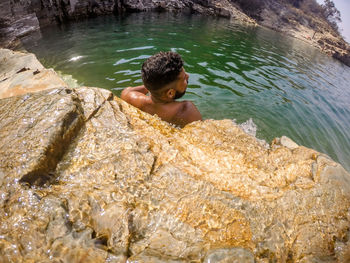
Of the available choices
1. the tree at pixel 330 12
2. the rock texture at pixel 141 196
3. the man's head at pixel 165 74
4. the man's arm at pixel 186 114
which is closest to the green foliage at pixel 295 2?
the tree at pixel 330 12

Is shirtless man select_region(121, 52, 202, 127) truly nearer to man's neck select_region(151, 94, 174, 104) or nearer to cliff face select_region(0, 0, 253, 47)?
man's neck select_region(151, 94, 174, 104)

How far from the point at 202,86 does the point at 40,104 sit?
15.0 ft

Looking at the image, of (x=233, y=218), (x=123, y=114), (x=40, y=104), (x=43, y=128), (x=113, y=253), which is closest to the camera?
(x=113, y=253)

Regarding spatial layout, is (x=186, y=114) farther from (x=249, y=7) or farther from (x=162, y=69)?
(x=249, y=7)

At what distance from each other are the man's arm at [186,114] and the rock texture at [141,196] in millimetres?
697

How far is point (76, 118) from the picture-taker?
1.84m

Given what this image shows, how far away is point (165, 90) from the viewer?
255 cm

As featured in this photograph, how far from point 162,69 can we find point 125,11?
1711cm

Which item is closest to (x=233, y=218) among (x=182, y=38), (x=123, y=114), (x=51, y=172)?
(x=51, y=172)

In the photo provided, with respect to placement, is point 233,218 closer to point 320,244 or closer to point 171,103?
point 320,244

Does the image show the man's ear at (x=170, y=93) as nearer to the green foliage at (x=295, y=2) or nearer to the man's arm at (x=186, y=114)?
the man's arm at (x=186, y=114)

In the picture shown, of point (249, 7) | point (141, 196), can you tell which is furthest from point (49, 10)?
point (249, 7)

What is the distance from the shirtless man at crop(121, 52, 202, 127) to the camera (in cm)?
239

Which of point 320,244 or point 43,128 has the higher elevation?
point 43,128
